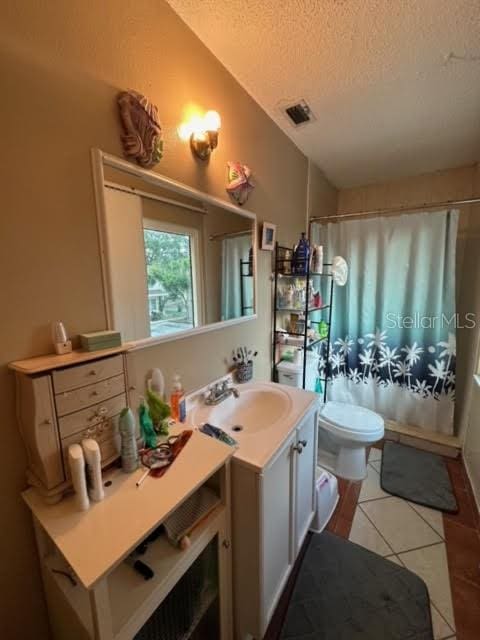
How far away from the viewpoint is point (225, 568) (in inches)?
37.0

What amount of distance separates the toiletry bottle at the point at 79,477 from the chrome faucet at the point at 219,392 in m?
0.66

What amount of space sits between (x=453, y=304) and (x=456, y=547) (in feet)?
5.11

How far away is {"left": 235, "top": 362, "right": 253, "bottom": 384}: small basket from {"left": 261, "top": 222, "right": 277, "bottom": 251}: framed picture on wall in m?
0.73

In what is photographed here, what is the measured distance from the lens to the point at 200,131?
3.70ft

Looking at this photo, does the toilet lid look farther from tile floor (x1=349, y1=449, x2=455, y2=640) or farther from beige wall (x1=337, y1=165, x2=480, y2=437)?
beige wall (x1=337, y1=165, x2=480, y2=437)

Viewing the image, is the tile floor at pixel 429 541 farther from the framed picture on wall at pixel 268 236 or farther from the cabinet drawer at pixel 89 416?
the framed picture on wall at pixel 268 236

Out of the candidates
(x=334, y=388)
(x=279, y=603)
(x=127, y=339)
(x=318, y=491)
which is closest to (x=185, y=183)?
(x=127, y=339)

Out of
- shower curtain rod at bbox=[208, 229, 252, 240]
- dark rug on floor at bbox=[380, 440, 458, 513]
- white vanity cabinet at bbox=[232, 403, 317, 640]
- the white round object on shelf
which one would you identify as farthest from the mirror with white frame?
dark rug on floor at bbox=[380, 440, 458, 513]

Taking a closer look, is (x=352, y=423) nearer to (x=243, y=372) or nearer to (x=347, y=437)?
(x=347, y=437)

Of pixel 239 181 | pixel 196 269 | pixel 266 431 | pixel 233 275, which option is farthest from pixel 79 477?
pixel 239 181

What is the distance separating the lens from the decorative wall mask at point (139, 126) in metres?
0.87

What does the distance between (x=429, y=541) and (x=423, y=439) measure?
0.97m

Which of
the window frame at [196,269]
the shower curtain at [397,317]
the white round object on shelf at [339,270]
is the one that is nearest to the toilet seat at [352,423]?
the shower curtain at [397,317]

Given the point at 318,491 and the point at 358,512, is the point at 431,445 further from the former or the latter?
the point at 318,491
